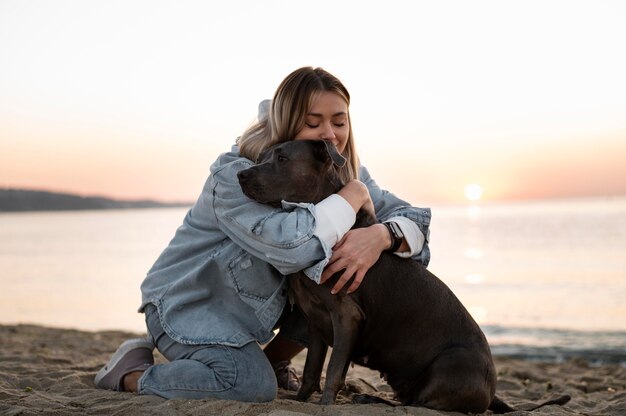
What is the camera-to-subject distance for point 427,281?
442 cm

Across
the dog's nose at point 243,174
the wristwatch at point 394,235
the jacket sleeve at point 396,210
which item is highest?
the dog's nose at point 243,174

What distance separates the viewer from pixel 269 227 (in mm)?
4117

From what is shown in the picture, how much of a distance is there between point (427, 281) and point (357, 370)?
2.76 meters

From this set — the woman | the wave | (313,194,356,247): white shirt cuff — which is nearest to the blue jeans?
the woman

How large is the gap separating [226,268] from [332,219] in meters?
0.91

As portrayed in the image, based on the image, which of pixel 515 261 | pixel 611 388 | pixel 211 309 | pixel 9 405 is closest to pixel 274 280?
pixel 211 309

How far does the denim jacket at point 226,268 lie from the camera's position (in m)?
4.24

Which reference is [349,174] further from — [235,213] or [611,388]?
[611,388]

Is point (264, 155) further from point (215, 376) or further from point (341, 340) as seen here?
point (215, 376)

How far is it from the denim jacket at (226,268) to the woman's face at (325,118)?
19.0 inches

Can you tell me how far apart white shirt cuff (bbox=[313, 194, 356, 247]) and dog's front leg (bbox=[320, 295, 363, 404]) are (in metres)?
0.40

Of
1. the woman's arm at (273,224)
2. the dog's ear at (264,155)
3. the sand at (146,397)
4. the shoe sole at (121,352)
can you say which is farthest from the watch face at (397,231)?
the shoe sole at (121,352)

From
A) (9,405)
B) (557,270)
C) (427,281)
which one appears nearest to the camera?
(9,405)

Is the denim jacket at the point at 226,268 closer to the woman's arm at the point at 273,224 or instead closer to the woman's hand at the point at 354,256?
the woman's arm at the point at 273,224
